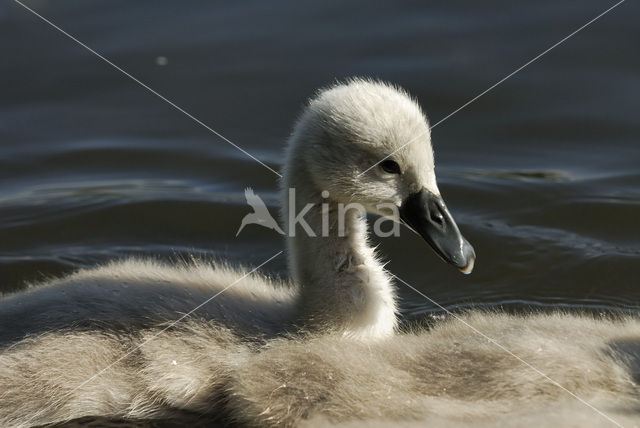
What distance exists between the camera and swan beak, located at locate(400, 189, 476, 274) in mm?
4207

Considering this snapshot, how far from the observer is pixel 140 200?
611 cm

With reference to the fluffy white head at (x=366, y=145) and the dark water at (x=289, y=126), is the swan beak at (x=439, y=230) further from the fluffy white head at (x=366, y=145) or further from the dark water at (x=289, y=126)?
the dark water at (x=289, y=126)

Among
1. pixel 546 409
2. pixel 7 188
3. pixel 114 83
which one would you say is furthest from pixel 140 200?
pixel 546 409

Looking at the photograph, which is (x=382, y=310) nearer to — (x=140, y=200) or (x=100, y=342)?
(x=100, y=342)

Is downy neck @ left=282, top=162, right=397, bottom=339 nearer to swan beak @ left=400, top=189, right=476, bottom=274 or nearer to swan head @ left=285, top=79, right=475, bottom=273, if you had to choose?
swan head @ left=285, top=79, right=475, bottom=273

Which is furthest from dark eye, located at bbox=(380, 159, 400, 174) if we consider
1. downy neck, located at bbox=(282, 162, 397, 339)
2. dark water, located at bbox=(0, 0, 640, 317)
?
dark water, located at bbox=(0, 0, 640, 317)

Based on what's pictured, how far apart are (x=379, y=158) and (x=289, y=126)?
251 cm

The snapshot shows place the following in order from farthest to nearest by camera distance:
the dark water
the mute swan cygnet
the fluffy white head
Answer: the dark water < the fluffy white head < the mute swan cygnet

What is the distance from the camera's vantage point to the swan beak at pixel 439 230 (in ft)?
13.8

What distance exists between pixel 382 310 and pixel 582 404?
1.02m

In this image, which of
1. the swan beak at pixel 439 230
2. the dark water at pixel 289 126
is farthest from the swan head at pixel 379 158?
the dark water at pixel 289 126

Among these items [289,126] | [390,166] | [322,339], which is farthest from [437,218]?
[289,126]

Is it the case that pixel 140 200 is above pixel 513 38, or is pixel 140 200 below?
Result: below

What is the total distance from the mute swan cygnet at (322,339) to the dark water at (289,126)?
1.01 metres
